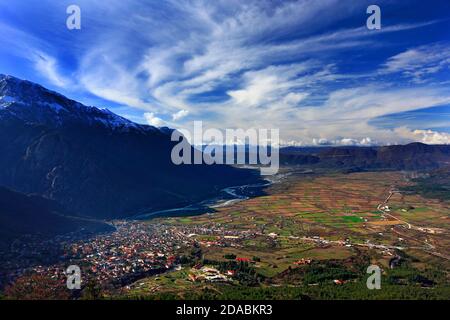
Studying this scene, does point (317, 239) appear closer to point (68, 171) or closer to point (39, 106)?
point (68, 171)

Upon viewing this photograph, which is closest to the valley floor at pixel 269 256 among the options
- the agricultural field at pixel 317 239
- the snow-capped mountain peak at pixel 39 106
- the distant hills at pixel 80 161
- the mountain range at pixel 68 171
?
the agricultural field at pixel 317 239

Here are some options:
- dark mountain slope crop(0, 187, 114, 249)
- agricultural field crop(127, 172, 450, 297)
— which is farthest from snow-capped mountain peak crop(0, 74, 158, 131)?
agricultural field crop(127, 172, 450, 297)

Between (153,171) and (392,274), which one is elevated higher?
(153,171)

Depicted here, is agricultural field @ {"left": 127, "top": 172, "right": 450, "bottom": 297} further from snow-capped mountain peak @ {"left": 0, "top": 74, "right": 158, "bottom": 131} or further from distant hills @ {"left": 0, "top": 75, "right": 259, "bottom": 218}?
snow-capped mountain peak @ {"left": 0, "top": 74, "right": 158, "bottom": 131}

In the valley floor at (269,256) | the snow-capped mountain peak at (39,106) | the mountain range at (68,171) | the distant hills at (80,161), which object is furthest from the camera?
the snow-capped mountain peak at (39,106)

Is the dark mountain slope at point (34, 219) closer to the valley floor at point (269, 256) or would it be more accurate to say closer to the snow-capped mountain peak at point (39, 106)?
the valley floor at point (269, 256)

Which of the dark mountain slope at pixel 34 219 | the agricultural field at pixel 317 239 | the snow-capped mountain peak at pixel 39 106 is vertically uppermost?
the snow-capped mountain peak at pixel 39 106
